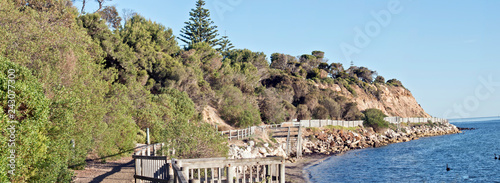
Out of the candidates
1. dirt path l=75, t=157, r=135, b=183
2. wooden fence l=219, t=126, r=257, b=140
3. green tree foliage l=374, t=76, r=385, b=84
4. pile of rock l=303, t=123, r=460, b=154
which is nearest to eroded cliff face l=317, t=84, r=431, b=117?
green tree foliage l=374, t=76, r=385, b=84

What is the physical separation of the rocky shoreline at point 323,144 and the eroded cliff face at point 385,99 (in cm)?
1339

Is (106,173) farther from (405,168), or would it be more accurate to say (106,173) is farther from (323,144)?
(323,144)

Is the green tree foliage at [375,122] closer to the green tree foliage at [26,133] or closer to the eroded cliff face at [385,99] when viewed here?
the eroded cliff face at [385,99]

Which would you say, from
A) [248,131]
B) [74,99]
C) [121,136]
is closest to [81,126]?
[74,99]

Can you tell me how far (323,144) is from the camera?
174ft

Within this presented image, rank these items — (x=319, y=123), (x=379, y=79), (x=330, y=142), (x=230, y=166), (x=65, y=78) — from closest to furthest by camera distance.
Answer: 1. (x=230, y=166)
2. (x=65, y=78)
3. (x=330, y=142)
4. (x=319, y=123)
5. (x=379, y=79)

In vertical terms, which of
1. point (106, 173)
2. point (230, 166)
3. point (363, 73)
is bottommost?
point (106, 173)

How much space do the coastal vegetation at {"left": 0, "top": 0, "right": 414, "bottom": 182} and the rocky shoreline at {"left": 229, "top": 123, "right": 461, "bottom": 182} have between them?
15.0 feet

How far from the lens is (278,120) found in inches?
2367

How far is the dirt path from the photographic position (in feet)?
49.3

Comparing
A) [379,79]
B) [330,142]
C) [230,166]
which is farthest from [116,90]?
[379,79]

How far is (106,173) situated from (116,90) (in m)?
12.4

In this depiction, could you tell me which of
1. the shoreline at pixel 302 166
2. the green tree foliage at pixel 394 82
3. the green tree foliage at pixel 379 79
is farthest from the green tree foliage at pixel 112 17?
the green tree foliage at pixel 394 82

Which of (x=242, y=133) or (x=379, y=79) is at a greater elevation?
(x=379, y=79)
